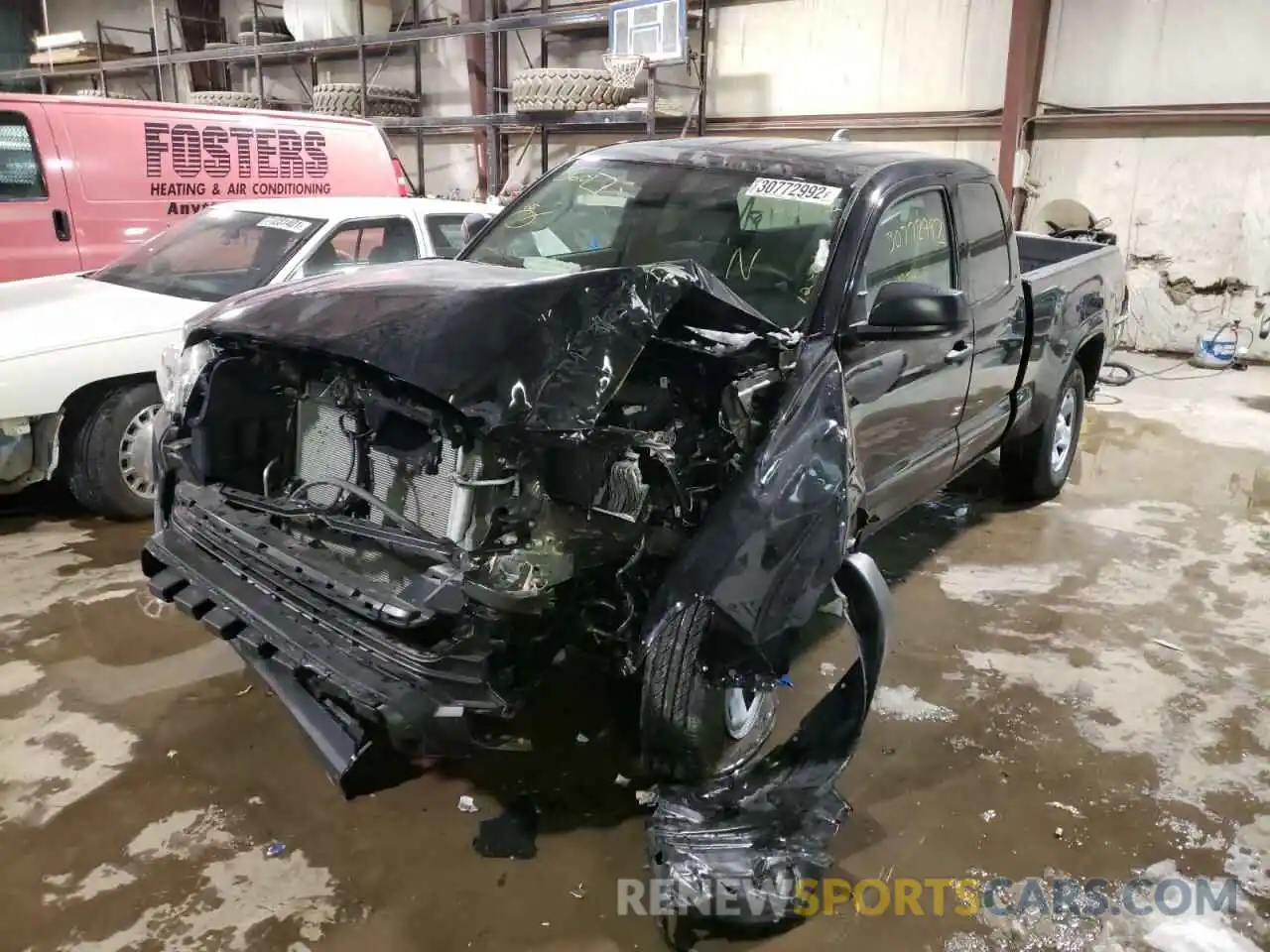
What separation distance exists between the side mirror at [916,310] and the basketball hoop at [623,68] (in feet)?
25.9

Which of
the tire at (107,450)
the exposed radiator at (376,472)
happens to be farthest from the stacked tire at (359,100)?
the exposed radiator at (376,472)

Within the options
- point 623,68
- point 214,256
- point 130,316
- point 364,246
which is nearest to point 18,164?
point 214,256

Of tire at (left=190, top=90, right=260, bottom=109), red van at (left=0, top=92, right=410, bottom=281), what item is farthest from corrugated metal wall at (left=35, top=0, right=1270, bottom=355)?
tire at (left=190, top=90, right=260, bottom=109)

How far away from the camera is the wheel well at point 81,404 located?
416cm

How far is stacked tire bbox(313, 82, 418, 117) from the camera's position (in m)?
11.8

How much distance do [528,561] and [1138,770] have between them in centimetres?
207

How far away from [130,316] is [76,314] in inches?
9.1

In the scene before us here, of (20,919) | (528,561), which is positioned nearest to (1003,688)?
(528,561)

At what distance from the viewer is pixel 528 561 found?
2.14m

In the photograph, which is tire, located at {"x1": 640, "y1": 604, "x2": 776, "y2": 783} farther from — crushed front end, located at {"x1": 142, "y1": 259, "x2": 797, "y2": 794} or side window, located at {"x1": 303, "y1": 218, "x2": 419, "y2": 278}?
side window, located at {"x1": 303, "y1": 218, "x2": 419, "y2": 278}

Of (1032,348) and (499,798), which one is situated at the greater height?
(1032,348)

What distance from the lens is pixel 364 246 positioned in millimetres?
5109

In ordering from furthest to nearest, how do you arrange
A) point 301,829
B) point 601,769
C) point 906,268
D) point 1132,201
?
point 1132,201, point 906,268, point 601,769, point 301,829

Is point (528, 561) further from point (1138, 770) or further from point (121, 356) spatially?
point (121, 356)
